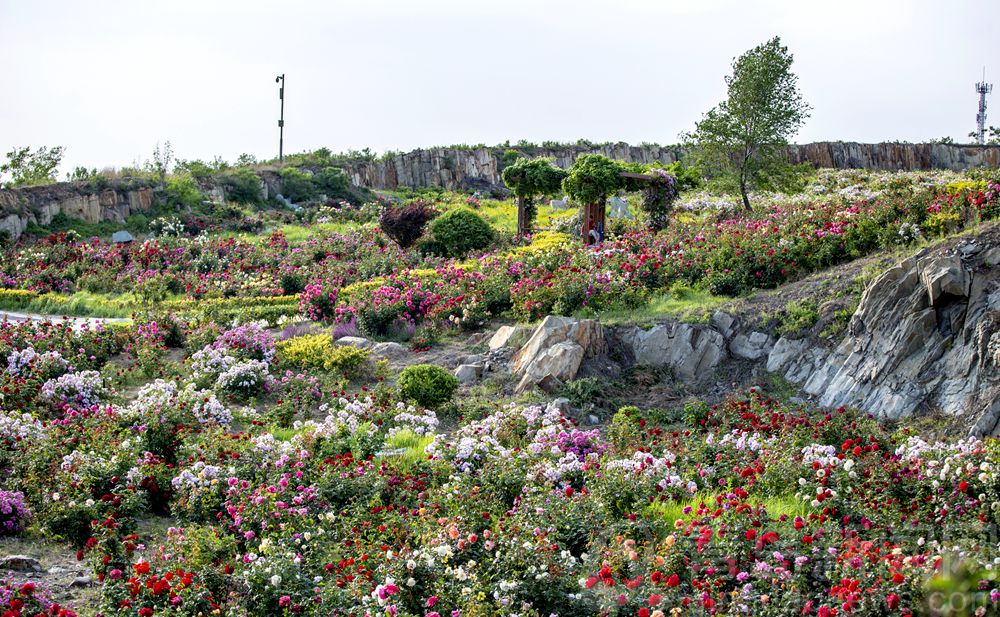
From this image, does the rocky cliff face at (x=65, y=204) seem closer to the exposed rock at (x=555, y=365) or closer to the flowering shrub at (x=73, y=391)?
the flowering shrub at (x=73, y=391)

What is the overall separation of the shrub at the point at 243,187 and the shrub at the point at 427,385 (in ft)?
79.3

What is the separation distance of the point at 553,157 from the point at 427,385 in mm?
32981

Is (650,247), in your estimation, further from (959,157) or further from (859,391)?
(959,157)

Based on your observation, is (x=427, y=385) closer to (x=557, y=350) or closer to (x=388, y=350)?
(x=557, y=350)

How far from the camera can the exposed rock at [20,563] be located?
571 cm

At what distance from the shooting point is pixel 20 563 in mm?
5781

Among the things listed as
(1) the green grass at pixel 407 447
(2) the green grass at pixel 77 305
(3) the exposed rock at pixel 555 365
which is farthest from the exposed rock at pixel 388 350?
(2) the green grass at pixel 77 305

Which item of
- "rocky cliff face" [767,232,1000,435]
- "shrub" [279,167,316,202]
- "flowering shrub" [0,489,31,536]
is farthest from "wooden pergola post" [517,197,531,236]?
"flowering shrub" [0,489,31,536]

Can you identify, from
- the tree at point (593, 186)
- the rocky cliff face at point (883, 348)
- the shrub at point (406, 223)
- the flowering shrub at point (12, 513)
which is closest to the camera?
the flowering shrub at point (12, 513)

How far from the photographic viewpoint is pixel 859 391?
9.55m

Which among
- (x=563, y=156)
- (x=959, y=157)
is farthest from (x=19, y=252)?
(x=959, y=157)

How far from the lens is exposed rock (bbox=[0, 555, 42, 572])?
5.71 meters

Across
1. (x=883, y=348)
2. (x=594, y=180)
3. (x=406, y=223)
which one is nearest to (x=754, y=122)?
(x=594, y=180)

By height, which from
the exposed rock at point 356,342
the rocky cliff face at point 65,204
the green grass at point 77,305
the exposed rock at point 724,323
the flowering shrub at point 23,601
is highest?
the rocky cliff face at point 65,204
